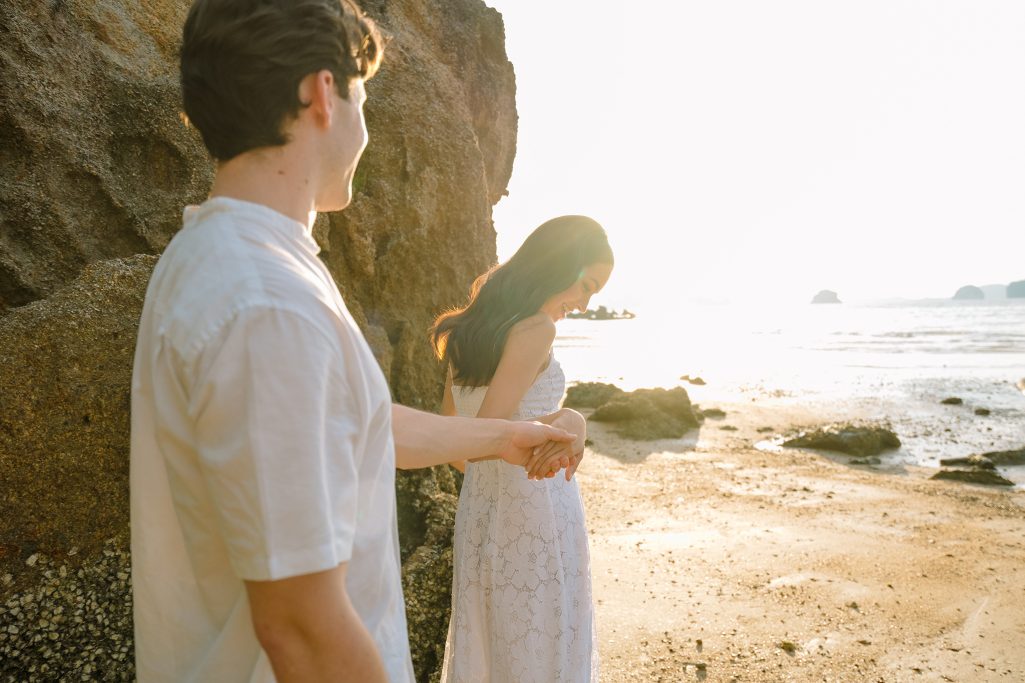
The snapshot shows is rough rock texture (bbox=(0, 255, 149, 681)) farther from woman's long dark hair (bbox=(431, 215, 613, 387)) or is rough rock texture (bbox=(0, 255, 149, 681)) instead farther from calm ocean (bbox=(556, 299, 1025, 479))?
calm ocean (bbox=(556, 299, 1025, 479))

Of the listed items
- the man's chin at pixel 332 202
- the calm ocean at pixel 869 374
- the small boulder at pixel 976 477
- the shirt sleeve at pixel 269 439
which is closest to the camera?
the shirt sleeve at pixel 269 439

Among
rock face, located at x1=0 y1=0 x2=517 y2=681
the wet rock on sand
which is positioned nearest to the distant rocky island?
the wet rock on sand

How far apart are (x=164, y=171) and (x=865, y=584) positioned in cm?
510

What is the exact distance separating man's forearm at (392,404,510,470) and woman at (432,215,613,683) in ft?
2.57

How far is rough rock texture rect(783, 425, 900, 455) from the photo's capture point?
32.8 ft

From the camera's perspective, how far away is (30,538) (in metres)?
2.46

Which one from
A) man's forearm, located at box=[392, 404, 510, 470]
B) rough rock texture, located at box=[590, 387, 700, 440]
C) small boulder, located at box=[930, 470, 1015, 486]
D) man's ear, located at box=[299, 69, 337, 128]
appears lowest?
small boulder, located at box=[930, 470, 1015, 486]

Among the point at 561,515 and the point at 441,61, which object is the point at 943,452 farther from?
the point at 561,515

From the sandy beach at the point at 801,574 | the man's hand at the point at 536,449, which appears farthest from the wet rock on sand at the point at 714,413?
the man's hand at the point at 536,449

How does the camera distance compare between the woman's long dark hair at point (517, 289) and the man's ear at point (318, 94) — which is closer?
the man's ear at point (318, 94)

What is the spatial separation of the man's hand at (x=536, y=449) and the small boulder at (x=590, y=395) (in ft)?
33.8

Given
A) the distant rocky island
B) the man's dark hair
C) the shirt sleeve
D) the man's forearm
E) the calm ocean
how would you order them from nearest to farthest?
the shirt sleeve < the man's dark hair < the man's forearm < the calm ocean < the distant rocky island

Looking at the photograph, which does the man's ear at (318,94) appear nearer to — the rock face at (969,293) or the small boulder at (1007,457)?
the small boulder at (1007,457)

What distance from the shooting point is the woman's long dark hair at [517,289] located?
2898 millimetres
